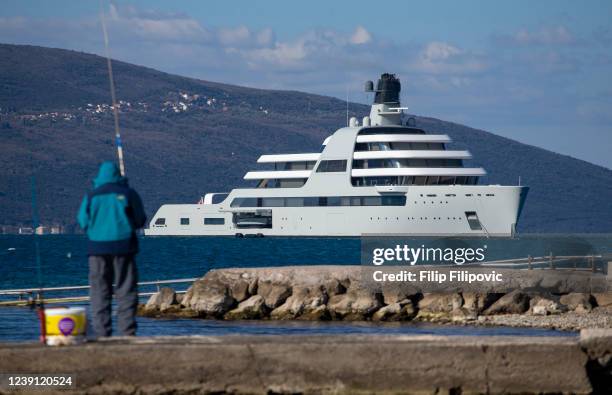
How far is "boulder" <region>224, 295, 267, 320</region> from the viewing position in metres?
19.0

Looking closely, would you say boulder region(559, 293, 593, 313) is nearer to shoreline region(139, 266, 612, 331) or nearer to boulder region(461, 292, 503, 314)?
shoreline region(139, 266, 612, 331)

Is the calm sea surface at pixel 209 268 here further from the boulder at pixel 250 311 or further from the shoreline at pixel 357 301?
the shoreline at pixel 357 301

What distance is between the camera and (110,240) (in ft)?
26.9

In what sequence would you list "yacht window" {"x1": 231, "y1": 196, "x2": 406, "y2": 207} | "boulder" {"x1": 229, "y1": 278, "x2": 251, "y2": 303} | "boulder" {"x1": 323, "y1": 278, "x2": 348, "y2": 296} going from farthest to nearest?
"yacht window" {"x1": 231, "y1": 196, "x2": 406, "y2": 207} → "boulder" {"x1": 229, "y1": 278, "x2": 251, "y2": 303} → "boulder" {"x1": 323, "y1": 278, "x2": 348, "y2": 296}

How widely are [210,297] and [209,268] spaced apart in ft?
82.7

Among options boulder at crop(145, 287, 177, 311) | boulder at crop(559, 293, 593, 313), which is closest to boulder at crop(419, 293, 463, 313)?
boulder at crop(559, 293, 593, 313)

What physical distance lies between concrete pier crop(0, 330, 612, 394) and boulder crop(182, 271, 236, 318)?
466 inches

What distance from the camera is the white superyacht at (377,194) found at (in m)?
71.3

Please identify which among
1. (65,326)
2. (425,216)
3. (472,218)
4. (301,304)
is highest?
(65,326)

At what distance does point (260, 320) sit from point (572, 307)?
4503 mm

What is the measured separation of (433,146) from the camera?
74.9 metres

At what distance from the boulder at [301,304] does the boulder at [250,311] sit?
19 cm

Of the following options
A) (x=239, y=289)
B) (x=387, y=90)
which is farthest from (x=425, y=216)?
(x=239, y=289)

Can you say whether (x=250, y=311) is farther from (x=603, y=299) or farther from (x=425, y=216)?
(x=425, y=216)
